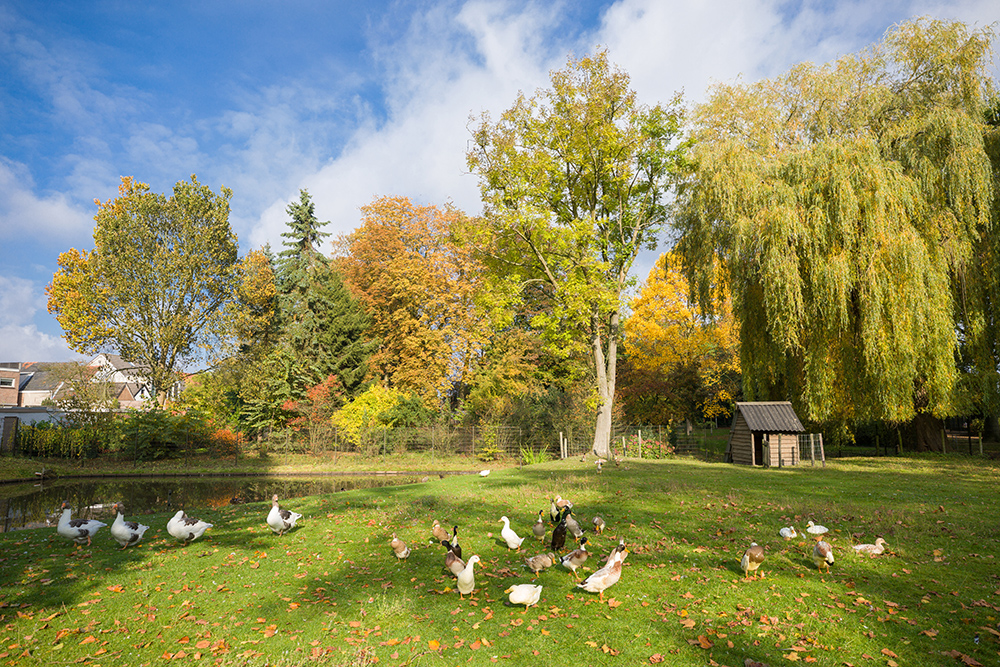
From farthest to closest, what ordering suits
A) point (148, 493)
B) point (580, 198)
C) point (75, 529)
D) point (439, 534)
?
point (580, 198) < point (148, 493) < point (439, 534) < point (75, 529)

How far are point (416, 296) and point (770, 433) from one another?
21197 mm

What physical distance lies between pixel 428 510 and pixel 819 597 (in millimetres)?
7565

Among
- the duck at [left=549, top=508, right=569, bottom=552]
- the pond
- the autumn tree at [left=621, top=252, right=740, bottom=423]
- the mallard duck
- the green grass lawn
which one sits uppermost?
the autumn tree at [left=621, top=252, right=740, bottom=423]

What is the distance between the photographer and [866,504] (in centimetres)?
1083

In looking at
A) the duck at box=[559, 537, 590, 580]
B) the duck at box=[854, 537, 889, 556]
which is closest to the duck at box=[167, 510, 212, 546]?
the duck at box=[559, 537, 590, 580]

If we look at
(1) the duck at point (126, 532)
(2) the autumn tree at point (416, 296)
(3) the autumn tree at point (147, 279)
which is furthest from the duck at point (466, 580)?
(3) the autumn tree at point (147, 279)

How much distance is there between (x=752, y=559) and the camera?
6.87 metres

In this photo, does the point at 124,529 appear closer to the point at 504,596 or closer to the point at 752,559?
the point at 504,596

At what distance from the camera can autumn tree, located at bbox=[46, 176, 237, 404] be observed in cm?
2969

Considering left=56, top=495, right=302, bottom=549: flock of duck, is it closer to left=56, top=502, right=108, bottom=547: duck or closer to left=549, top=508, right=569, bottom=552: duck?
left=56, top=502, right=108, bottom=547: duck

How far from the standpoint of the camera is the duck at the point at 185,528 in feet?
28.9

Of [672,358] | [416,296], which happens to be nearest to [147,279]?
[416,296]

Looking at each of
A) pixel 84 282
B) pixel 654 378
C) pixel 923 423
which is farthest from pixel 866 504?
pixel 84 282

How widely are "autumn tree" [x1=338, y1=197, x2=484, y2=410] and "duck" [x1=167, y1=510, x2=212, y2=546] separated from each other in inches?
838
